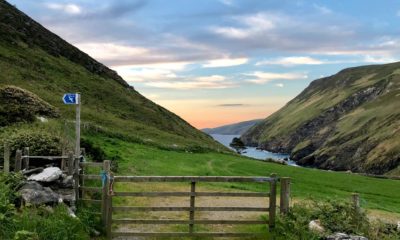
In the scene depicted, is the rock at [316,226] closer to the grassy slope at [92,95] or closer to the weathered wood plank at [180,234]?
the weathered wood plank at [180,234]

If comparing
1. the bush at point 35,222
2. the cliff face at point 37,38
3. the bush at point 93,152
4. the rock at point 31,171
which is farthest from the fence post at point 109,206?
the cliff face at point 37,38

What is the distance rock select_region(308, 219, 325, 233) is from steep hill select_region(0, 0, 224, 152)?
126 ft

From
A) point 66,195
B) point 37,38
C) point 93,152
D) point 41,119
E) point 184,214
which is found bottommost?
point 184,214

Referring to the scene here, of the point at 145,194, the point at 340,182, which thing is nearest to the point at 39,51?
the point at 340,182

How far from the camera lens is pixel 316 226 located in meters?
17.9

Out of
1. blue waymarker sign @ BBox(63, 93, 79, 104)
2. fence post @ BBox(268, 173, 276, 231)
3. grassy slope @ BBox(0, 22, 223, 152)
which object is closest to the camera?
fence post @ BBox(268, 173, 276, 231)

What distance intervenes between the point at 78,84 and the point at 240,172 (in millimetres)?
46804

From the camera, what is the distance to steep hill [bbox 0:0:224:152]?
65.5 metres

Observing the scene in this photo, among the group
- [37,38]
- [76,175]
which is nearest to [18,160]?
[76,175]

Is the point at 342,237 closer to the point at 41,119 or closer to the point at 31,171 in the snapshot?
the point at 31,171

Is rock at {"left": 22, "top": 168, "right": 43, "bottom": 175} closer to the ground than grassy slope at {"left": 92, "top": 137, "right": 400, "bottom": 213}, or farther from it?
farther from it

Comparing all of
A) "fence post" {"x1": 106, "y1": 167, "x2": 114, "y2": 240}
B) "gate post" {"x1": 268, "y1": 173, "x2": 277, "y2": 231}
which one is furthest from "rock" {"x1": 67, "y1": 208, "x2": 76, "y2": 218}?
"gate post" {"x1": 268, "y1": 173, "x2": 277, "y2": 231}

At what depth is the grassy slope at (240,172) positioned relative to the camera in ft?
121

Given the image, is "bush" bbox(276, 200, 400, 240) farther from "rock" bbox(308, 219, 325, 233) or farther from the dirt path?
the dirt path
